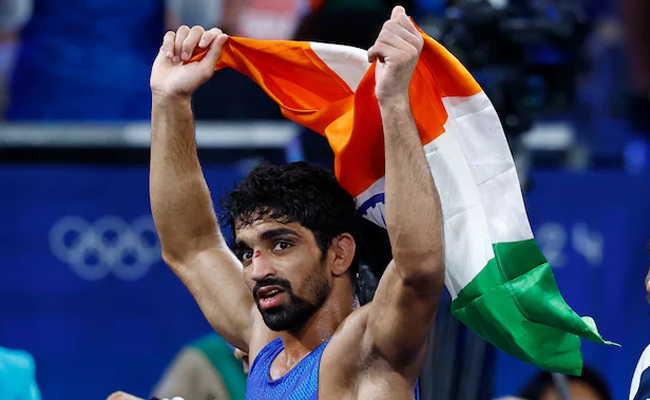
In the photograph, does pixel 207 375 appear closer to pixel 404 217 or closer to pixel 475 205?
pixel 475 205

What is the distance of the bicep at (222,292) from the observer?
3076 mm

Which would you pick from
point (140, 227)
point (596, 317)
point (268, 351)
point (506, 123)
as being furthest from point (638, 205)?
point (268, 351)

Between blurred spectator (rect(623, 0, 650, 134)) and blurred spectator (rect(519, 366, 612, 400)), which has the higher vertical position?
blurred spectator (rect(623, 0, 650, 134))

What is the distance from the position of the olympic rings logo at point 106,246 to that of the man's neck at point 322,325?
1930 mm

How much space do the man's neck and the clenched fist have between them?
1.69ft

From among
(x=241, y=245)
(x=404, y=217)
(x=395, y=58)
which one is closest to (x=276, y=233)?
(x=241, y=245)

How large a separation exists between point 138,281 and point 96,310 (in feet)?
0.63

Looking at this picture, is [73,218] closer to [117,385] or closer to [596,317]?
[117,385]

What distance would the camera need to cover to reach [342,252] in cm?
281

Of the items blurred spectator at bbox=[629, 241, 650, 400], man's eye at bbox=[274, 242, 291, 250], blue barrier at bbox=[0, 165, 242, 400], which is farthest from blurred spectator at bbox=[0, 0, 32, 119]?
blurred spectator at bbox=[629, 241, 650, 400]

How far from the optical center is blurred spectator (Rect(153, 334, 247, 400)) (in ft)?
14.1

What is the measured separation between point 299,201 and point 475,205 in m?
0.40

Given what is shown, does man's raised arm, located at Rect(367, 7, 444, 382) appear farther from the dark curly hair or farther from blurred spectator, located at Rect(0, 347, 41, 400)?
blurred spectator, located at Rect(0, 347, 41, 400)

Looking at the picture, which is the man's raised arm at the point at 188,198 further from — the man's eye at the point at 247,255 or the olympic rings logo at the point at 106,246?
the olympic rings logo at the point at 106,246
